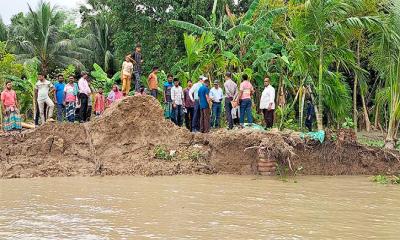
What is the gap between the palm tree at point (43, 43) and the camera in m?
27.7

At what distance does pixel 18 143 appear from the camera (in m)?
11.5

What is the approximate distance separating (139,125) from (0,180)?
3184mm

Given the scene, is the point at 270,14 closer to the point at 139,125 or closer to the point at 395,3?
the point at 395,3

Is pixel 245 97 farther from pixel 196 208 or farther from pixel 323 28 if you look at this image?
pixel 196 208

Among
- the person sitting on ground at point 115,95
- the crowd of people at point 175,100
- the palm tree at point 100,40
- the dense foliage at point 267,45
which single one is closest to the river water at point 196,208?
the crowd of people at point 175,100

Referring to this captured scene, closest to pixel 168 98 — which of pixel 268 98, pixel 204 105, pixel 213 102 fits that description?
pixel 213 102

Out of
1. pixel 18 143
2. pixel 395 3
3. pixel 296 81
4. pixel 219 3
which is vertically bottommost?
pixel 18 143

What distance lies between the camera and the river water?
5.79m

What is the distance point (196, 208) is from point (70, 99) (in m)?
6.67

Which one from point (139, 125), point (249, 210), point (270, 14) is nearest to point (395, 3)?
point (270, 14)

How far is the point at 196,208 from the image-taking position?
7258 millimetres

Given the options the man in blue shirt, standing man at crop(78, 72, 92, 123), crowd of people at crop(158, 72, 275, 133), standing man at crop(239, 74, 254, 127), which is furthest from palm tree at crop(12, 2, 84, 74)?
standing man at crop(239, 74, 254, 127)

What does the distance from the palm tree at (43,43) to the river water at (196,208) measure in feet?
62.8

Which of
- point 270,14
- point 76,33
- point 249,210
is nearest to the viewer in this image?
point 249,210
